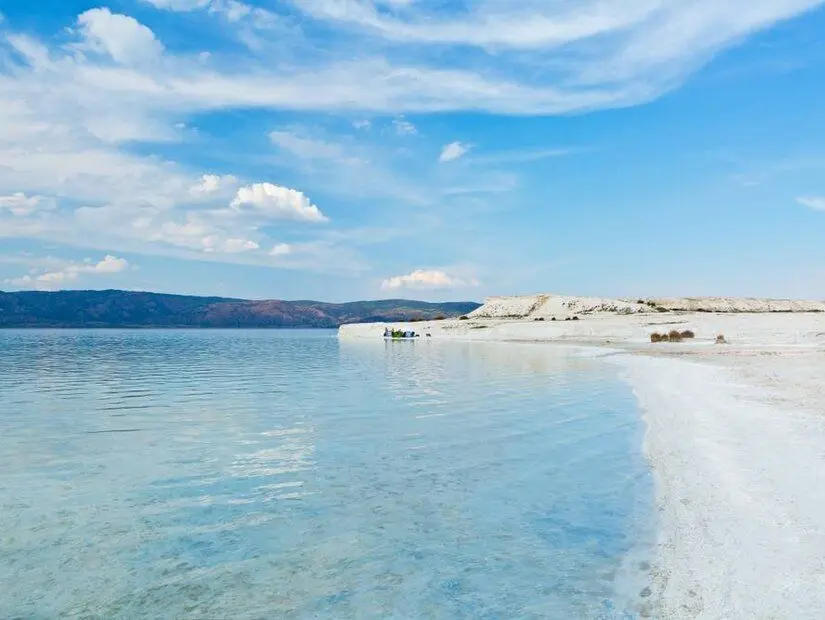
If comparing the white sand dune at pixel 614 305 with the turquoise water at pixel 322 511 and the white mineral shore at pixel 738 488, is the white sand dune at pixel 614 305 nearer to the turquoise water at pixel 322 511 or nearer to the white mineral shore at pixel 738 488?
the white mineral shore at pixel 738 488

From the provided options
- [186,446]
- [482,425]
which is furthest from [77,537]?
[482,425]

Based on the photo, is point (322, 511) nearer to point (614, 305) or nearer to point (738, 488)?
point (738, 488)

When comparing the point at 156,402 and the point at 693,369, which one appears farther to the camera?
the point at 693,369

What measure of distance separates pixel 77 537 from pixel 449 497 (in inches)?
223

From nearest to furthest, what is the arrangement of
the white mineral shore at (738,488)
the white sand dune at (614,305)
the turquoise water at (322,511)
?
the white mineral shore at (738,488), the turquoise water at (322,511), the white sand dune at (614,305)

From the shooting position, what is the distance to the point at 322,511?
382 inches

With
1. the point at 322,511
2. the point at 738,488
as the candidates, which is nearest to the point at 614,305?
Result: the point at 738,488

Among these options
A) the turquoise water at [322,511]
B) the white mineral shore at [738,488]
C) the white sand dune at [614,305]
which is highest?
the white sand dune at [614,305]

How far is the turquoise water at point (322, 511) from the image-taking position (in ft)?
22.1

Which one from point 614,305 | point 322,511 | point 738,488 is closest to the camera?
point 322,511

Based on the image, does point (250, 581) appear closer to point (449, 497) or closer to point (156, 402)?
point (449, 497)

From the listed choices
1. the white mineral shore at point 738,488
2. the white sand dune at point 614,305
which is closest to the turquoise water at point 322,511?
the white mineral shore at point 738,488

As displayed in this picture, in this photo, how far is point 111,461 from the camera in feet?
43.9

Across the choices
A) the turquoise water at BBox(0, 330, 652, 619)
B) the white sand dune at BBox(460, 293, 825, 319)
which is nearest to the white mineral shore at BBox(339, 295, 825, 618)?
the turquoise water at BBox(0, 330, 652, 619)
